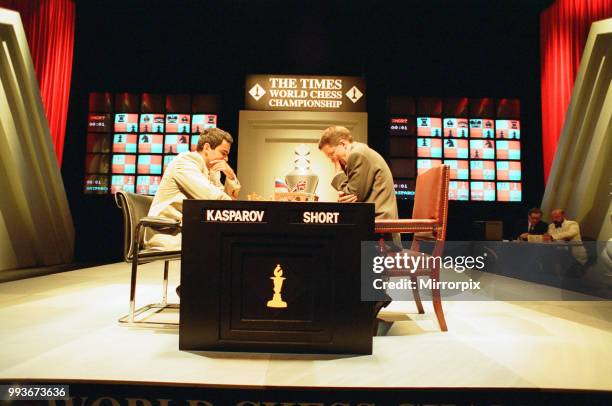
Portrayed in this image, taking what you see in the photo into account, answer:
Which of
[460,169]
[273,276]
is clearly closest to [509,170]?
[460,169]

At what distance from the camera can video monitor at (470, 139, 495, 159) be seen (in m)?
6.73

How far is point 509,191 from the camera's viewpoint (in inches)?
266

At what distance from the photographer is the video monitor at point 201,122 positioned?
680 cm

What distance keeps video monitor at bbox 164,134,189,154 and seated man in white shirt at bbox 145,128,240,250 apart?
4.00 metres

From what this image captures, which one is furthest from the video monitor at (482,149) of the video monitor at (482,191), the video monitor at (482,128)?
the video monitor at (482,191)

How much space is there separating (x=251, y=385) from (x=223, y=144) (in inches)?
75.7

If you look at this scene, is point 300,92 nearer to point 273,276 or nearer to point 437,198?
point 437,198

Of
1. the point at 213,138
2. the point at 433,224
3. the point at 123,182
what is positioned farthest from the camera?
the point at 123,182

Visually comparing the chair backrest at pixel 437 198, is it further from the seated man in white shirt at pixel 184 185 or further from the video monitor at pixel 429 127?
the video monitor at pixel 429 127

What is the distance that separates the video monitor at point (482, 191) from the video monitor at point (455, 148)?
53cm

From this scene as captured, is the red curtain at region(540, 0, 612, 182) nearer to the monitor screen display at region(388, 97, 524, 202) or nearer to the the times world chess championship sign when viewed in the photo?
the monitor screen display at region(388, 97, 524, 202)

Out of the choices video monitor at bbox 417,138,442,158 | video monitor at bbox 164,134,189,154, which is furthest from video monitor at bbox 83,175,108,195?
video monitor at bbox 417,138,442,158

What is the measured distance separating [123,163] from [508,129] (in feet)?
22.0

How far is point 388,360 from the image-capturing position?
183 cm
